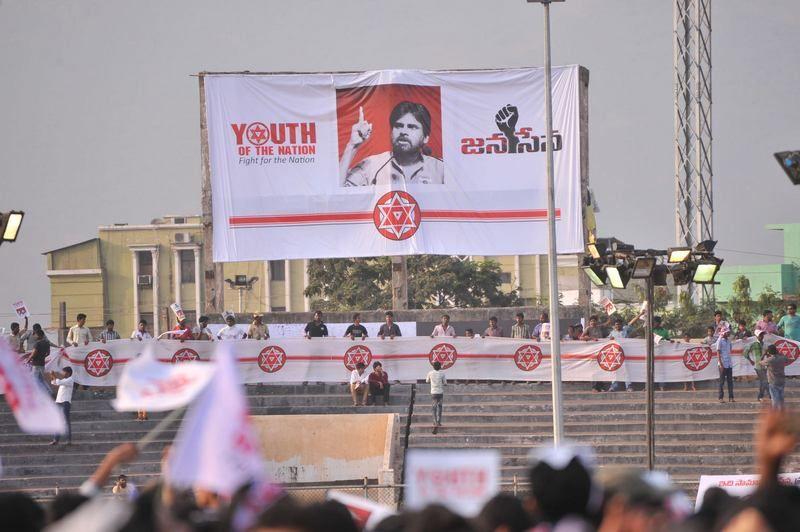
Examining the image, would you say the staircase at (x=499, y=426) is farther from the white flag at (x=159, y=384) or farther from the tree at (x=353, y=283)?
the tree at (x=353, y=283)

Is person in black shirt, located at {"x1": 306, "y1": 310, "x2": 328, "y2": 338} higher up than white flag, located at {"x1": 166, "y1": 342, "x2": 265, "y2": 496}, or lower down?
lower down

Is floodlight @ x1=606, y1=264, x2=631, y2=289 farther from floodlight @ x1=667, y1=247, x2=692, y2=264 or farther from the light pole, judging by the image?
the light pole

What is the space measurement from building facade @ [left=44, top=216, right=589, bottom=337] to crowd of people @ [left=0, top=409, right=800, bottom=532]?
274 ft

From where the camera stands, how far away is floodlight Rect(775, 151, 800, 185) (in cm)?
1286

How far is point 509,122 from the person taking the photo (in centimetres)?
3388

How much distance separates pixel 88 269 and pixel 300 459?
223ft

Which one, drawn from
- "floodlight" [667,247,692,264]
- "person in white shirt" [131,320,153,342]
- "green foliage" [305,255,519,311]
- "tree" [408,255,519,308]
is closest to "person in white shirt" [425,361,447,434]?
"person in white shirt" [131,320,153,342]

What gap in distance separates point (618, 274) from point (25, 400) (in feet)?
48.2

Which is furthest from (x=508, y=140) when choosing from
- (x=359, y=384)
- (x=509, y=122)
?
(x=359, y=384)

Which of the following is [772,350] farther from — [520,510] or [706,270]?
[520,510]

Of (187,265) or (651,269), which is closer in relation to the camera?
(651,269)

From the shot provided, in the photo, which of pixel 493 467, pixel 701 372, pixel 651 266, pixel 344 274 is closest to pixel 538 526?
pixel 493 467

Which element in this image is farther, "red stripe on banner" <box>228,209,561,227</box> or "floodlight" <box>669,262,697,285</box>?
"red stripe on banner" <box>228,209,561,227</box>

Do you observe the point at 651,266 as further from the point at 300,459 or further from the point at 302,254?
the point at 302,254
